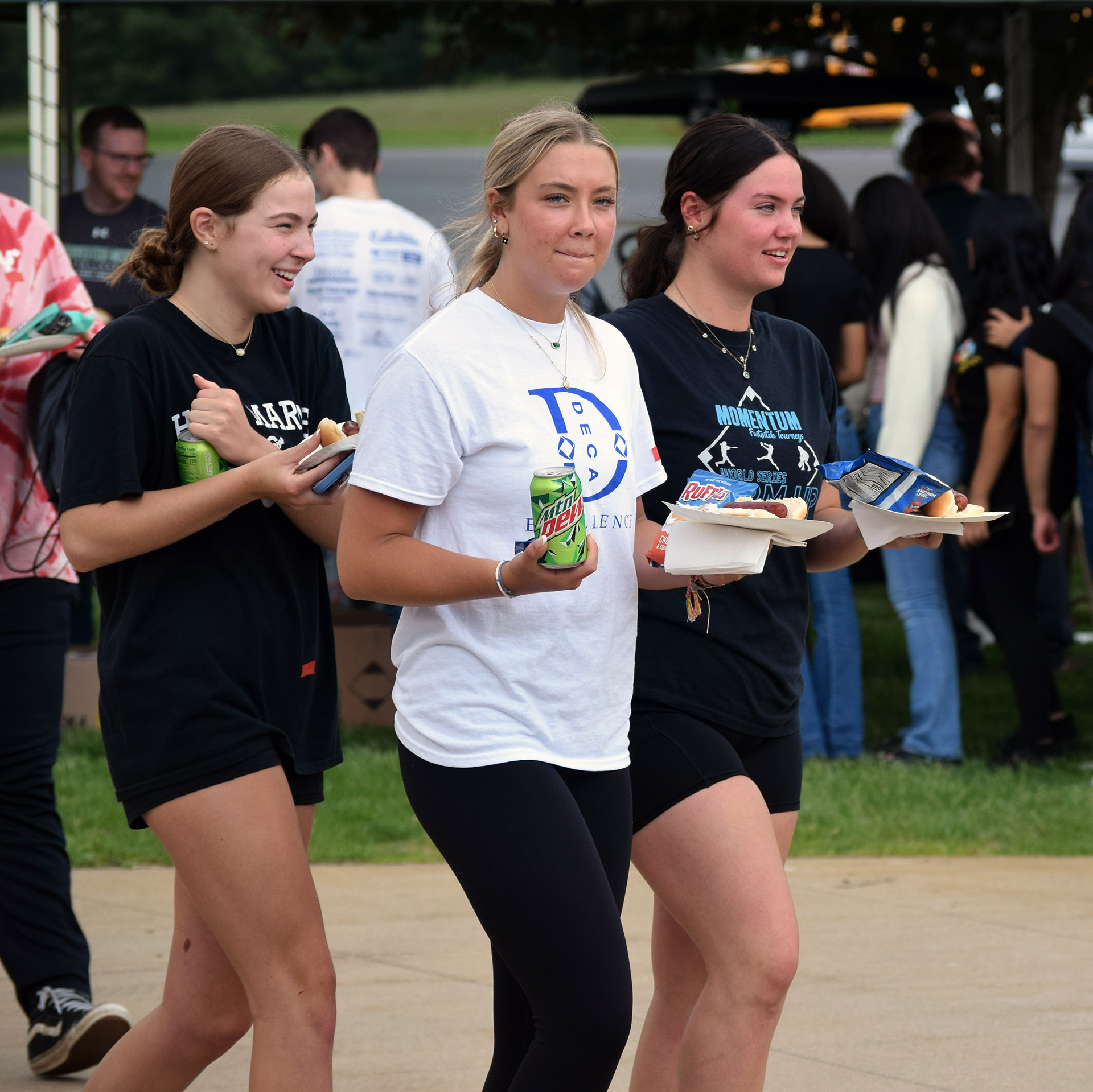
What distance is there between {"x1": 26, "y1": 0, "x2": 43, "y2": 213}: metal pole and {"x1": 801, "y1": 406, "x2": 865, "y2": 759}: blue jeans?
3527 millimetres

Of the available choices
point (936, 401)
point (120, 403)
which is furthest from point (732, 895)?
point (936, 401)

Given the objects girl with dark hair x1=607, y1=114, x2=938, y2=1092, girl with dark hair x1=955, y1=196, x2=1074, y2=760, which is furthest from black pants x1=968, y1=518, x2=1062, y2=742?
girl with dark hair x1=607, y1=114, x2=938, y2=1092

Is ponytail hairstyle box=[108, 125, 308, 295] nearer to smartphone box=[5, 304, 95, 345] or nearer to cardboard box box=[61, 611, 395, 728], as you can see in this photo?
smartphone box=[5, 304, 95, 345]

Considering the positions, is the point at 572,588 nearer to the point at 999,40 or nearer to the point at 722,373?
the point at 722,373

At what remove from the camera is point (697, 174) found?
3.13m

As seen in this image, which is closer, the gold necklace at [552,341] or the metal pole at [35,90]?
the gold necklace at [552,341]

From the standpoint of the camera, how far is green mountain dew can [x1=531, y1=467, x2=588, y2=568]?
2273 millimetres

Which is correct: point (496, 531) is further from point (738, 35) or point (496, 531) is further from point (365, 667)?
point (738, 35)

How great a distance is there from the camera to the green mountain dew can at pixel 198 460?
2709 millimetres

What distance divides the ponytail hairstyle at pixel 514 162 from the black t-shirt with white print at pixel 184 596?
0.42 meters

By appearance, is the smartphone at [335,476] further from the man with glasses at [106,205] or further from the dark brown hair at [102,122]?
the dark brown hair at [102,122]

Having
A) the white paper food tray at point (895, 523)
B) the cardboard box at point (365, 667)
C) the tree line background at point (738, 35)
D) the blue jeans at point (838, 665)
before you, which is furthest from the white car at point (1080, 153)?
the white paper food tray at point (895, 523)

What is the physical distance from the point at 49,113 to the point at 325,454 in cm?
513

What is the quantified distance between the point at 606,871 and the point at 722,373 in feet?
3.15
